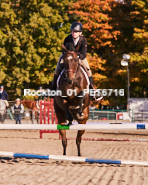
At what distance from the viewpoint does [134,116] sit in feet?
75.6

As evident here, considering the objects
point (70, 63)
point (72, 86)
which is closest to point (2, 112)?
point (72, 86)

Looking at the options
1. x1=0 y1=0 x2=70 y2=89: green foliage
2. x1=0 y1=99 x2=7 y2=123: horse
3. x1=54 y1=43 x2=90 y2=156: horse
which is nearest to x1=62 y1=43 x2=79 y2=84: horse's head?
x1=54 y1=43 x2=90 y2=156: horse

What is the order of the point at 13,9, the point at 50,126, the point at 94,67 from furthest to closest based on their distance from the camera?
the point at 13,9, the point at 94,67, the point at 50,126

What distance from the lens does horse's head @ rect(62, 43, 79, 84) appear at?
6.72m

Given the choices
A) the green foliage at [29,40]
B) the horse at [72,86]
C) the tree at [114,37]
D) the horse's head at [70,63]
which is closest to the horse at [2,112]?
the green foliage at [29,40]

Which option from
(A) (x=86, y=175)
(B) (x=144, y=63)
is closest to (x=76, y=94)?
(A) (x=86, y=175)

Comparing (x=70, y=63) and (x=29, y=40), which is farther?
(x=29, y=40)

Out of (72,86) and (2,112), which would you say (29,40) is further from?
(72,86)

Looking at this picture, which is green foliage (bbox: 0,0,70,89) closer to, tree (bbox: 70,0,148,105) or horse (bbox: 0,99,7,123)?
tree (bbox: 70,0,148,105)

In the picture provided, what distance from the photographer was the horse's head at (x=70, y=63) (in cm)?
672

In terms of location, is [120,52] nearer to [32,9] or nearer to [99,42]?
[99,42]

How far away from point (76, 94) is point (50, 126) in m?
0.99

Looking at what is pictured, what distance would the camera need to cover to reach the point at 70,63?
267 inches

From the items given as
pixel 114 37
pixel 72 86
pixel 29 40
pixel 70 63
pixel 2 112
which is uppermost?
pixel 114 37
